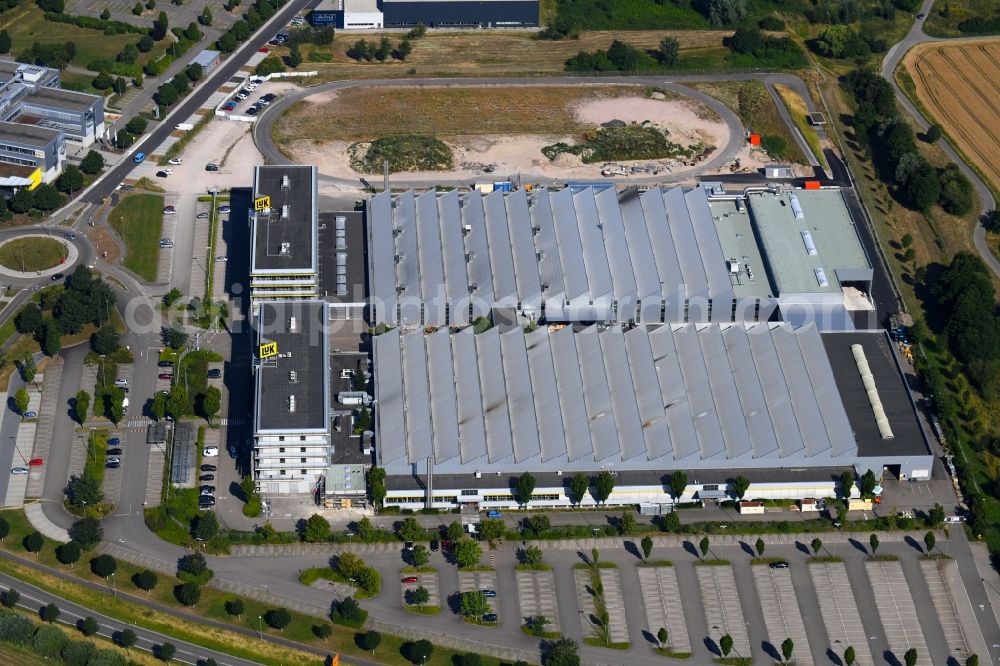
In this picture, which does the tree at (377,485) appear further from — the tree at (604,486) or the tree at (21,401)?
the tree at (21,401)

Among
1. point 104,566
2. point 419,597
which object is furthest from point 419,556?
point 104,566

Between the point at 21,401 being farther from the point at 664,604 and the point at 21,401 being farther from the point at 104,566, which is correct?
the point at 664,604

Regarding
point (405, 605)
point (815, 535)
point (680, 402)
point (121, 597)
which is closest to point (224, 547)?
point (121, 597)

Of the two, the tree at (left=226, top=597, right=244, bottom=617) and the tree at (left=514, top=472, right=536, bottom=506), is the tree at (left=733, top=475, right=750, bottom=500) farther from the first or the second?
the tree at (left=226, top=597, right=244, bottom=617)

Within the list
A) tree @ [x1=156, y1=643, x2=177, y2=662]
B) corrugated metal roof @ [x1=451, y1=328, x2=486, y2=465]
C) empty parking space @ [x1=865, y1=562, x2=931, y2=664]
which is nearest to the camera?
tree @ [x1=156, y1=643, x2=177, y2=662]

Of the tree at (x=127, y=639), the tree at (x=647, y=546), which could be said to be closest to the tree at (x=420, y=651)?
the tree at (x=647, y=546)

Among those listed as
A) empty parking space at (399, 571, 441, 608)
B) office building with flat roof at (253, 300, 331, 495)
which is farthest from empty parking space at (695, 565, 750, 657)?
office building with flat roof at (253, 300, 331, 495)
